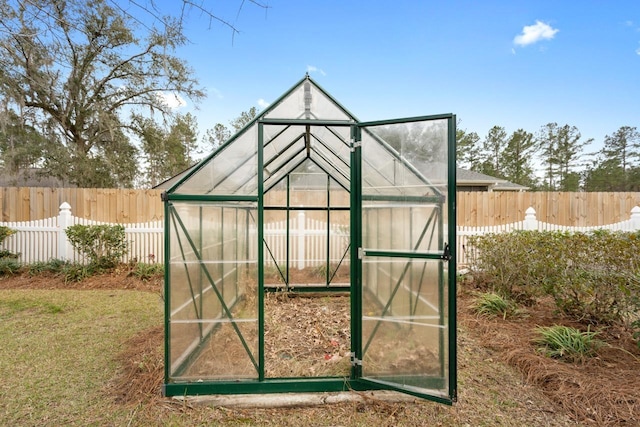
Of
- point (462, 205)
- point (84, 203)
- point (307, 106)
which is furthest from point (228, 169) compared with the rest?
point (462, 205)

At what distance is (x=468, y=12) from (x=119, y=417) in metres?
7.10

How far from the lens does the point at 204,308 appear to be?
8.55ft

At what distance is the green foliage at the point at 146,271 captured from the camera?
6184 mm

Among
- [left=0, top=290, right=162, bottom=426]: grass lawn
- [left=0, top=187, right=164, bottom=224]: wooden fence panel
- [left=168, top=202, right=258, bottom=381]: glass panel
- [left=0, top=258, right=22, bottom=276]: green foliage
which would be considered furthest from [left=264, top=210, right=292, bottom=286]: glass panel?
[left=0, top=258, right=22, bottom=276]: green foliage

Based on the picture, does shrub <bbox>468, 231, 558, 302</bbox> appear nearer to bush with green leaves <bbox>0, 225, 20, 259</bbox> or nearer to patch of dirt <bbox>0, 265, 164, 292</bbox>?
patch of dirt <bbox>0, 265, 164, 292</bbox>

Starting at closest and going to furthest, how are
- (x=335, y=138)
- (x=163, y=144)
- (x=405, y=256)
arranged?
(x=405, y=256), (x=335, y=138), (x=163, y=144)

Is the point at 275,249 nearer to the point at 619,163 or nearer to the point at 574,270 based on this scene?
the point at 574,270

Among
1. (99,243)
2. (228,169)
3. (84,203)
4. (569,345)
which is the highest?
(228,169)

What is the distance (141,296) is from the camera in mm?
5309

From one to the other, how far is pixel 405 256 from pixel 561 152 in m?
22.3

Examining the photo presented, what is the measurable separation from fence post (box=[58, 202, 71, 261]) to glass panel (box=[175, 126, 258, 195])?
5.78 metres

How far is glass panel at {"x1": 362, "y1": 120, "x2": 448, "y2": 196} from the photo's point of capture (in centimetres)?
221

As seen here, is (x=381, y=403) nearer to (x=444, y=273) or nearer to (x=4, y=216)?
(x=444, y=273)

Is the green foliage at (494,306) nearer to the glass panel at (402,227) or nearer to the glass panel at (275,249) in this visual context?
the glass panel at (402,227)
